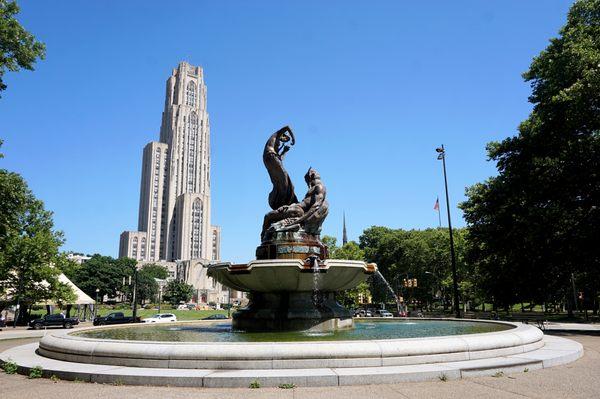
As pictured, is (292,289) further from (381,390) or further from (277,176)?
(381,390)

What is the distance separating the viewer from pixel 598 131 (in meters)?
20.2

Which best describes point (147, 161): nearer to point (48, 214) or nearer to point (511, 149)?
point (48, 214)

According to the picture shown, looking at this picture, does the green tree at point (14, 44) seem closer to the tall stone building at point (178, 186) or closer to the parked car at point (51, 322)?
the parked car at point (51, 322)

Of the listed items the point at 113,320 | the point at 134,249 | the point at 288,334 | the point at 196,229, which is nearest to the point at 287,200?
the point at 288,334

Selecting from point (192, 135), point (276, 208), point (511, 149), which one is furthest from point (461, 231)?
point (192, 135)

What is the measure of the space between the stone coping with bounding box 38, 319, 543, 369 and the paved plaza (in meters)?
0.86

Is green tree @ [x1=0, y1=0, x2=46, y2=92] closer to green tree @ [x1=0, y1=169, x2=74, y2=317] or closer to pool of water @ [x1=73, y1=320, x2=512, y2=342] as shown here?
pool of water @ [x1=73, y1=320, x2=512, y2=342]

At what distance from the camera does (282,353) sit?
7.96 metres

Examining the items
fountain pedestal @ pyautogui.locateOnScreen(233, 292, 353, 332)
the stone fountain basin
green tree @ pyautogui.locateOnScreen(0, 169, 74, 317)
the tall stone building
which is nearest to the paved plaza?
the stone fountain basin

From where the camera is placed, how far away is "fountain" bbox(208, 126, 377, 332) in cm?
1265

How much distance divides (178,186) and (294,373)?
171 m

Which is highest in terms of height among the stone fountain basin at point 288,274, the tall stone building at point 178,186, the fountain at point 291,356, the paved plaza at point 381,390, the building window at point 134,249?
the tall stone building at point 178,186

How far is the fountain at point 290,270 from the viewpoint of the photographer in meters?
12.6

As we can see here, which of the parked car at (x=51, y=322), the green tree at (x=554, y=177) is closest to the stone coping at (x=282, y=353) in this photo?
the green tree at (x=554, y=177)
